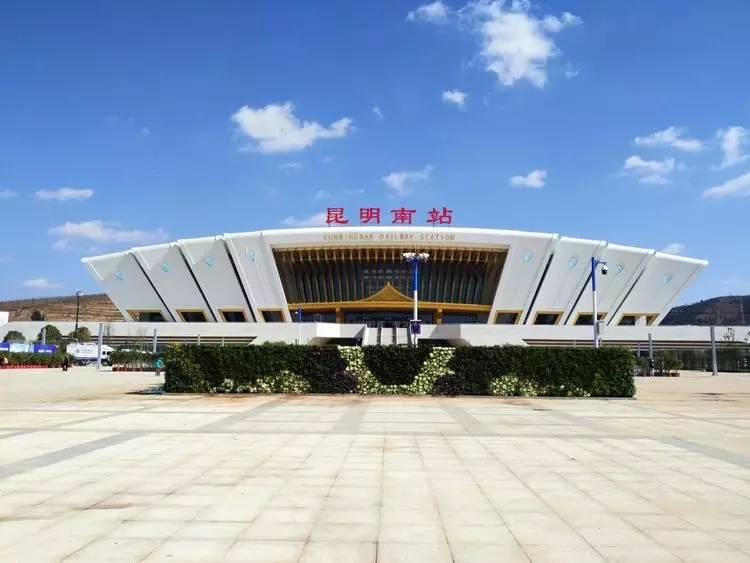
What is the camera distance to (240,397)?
20.8m

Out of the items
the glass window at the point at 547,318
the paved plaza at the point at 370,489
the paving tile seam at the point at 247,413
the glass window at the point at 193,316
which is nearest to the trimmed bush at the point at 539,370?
the paved plaza at the point at 370,489

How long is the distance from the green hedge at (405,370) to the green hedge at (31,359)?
30.8 meters

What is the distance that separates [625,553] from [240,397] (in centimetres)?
1744

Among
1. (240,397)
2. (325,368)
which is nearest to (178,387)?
(240,397)

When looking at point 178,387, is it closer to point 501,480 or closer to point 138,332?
point 501,480

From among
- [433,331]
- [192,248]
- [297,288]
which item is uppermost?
[192,248]

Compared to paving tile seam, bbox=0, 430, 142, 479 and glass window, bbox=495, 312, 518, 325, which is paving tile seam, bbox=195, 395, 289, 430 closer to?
paving tile seam, bbox=0, 430, 142, 479

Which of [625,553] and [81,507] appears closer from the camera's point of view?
[625,553]

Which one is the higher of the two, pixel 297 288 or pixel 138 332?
pixel 297 288

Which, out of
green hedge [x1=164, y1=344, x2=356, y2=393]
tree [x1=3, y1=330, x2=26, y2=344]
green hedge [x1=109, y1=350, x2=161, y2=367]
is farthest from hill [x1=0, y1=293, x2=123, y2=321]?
green hedge [x1=164, y1=344, x2=356, y2=393]

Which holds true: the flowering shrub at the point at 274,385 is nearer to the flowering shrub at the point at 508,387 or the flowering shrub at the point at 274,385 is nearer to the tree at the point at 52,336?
the flowering shrub at the point at 508,387

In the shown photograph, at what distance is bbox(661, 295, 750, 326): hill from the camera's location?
152613 mm

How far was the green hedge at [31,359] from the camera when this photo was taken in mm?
45356

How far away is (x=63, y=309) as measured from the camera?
487 ft
